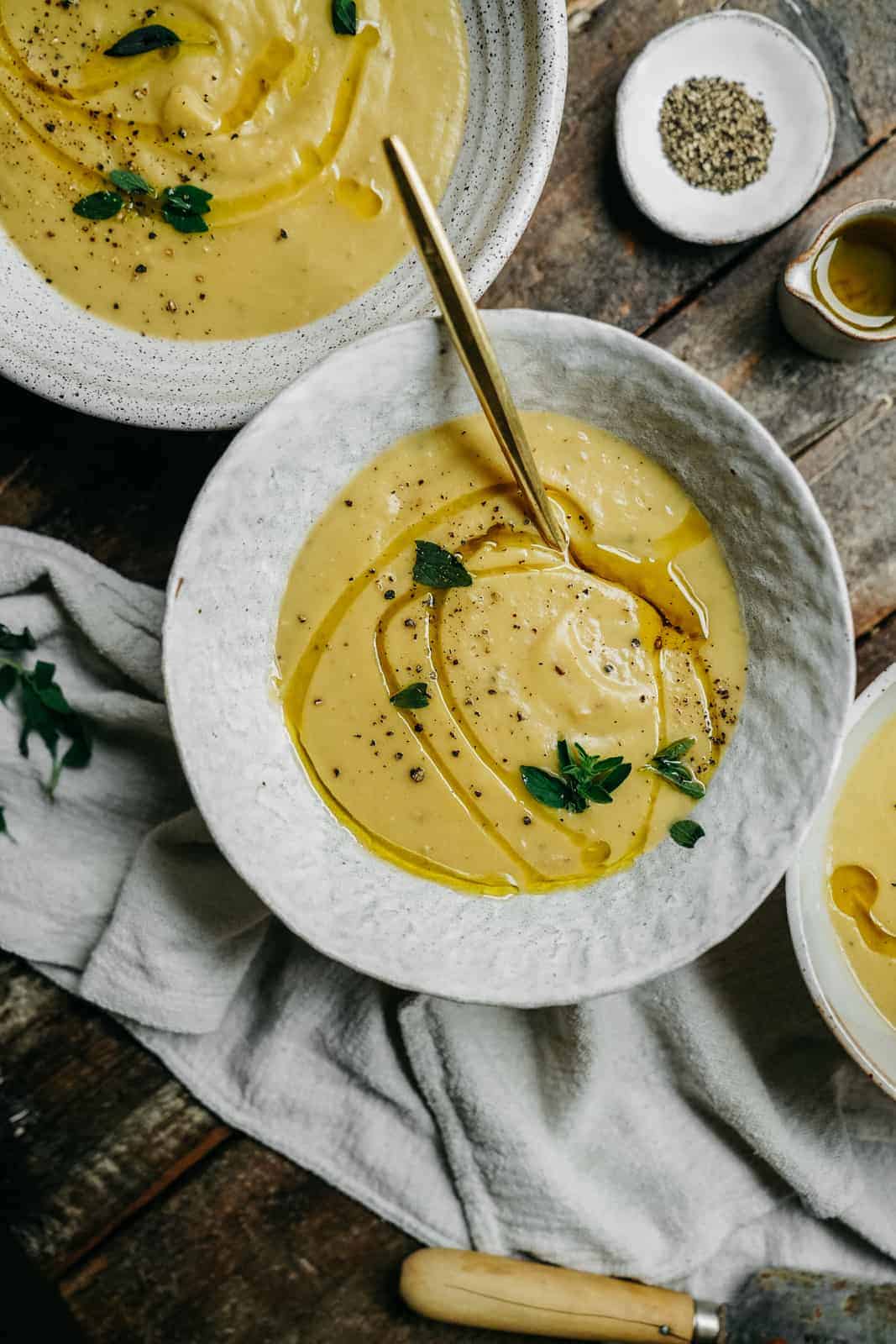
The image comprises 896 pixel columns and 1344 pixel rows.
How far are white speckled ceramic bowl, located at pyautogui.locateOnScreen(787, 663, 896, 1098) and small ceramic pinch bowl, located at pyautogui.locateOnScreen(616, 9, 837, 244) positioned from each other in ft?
2.14

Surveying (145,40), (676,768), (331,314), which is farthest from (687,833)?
(145,40)

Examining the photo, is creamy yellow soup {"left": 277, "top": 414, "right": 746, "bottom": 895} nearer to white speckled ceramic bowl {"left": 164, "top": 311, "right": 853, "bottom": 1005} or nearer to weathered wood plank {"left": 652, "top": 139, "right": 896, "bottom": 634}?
white speckled ceramic bowl {"left": 164, "top": 311, "right": 853, "bottom": 1005}

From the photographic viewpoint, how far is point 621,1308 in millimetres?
1590

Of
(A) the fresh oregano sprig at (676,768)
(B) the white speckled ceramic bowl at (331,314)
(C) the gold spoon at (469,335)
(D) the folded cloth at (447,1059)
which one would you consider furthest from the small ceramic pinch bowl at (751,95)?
(D) the folded cloth at (447,1059)

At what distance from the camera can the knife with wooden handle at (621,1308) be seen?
158 centimetres

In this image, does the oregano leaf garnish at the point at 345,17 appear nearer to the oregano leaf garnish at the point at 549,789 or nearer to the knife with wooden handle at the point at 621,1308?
the oregano leaf garnish at the point at 549,789

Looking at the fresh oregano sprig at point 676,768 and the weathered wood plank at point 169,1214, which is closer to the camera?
the fresh oregano sprig at point 676,768

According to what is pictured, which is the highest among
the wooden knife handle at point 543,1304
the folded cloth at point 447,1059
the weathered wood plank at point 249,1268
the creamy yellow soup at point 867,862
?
the creamy yellow soup at point 867,862

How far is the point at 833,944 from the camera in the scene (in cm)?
155

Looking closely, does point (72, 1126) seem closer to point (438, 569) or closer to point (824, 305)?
point (438, 569)

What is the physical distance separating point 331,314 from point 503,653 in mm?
487

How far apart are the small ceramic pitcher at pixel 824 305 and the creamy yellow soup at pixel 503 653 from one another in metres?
0.34

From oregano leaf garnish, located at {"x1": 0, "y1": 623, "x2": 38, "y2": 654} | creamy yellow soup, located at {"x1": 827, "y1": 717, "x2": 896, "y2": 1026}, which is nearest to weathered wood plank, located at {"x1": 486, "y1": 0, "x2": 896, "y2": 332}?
creamy yellow soup, located at {"x1": 827, "y1": 717, "x2": 896, "y2": 1026}

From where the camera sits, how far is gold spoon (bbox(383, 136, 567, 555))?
120cm
